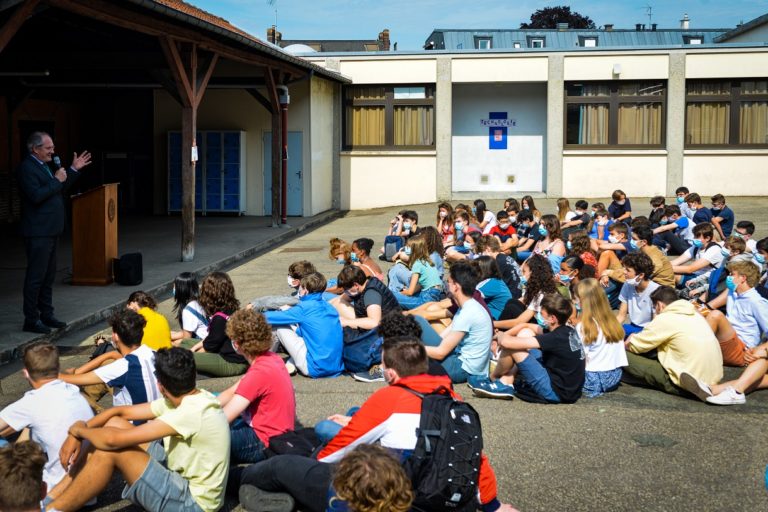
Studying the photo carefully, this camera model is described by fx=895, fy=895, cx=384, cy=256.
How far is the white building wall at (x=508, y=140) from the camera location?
81.8 feet

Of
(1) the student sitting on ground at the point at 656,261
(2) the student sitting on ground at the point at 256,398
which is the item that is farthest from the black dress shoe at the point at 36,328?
(1) the student sitting on ground at the point at 656,261

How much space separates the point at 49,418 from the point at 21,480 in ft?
4.18

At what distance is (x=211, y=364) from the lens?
7.36m

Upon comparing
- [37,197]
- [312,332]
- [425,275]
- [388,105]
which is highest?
[388,105]

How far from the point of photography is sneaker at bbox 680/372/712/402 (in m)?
6.78

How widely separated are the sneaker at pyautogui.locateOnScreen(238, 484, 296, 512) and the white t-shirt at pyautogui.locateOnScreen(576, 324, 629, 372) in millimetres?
3089

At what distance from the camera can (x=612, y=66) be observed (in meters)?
23.5

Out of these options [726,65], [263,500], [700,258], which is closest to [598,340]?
[263,500]

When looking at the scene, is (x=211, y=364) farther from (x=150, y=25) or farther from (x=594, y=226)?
(x=594, y=226)

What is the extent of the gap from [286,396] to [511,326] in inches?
139

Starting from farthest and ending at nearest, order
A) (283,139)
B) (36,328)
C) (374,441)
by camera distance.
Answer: (283,139) → (36,328) → (374,441)

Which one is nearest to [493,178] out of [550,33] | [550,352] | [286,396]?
[550,352]

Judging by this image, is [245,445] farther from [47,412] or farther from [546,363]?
[546,363]

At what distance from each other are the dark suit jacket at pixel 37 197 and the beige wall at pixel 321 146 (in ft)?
42.8
